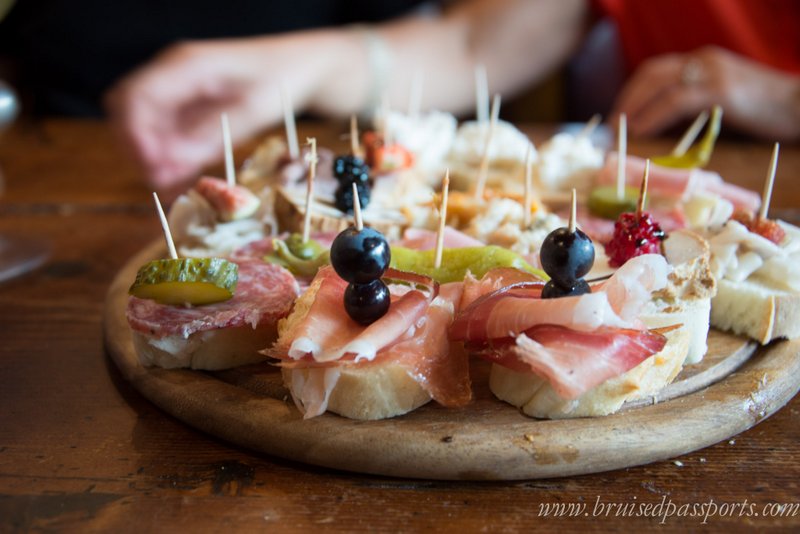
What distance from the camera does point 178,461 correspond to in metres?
1.25

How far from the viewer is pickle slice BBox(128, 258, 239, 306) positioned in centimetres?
136

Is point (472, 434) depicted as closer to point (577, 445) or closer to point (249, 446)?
point (577, 445)

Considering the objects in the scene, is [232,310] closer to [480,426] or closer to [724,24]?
[480,426]

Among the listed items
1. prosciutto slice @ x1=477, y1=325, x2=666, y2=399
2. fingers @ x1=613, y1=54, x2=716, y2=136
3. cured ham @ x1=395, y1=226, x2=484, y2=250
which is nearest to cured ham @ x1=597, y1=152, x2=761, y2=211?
cured ham @ x1=395, y1=226, x2=484, y2=250

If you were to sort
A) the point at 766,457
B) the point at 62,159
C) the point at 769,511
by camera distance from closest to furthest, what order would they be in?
the point at 769,511, the point at 766,457, the point at 62,159

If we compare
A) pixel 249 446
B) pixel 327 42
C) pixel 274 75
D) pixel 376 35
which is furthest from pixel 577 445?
pixel 376 35

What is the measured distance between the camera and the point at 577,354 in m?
1.19

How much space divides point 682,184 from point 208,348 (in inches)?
54.5

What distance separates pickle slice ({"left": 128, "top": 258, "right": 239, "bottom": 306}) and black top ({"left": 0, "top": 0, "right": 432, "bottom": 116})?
9.99 feet

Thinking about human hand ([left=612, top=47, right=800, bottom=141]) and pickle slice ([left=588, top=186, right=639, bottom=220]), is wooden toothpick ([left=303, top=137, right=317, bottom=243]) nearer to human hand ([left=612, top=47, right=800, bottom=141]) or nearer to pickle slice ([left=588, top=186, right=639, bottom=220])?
pickle slice ([left=588, top=186, right=639, bottom=220])

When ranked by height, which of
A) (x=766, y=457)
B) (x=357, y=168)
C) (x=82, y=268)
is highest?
(x=357, y=168)

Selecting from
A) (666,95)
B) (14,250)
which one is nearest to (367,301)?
(14,250)

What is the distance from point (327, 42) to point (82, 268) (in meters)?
1.85

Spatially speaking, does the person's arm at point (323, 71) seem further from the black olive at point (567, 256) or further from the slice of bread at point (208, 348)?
the black olive at point (567, 256)
